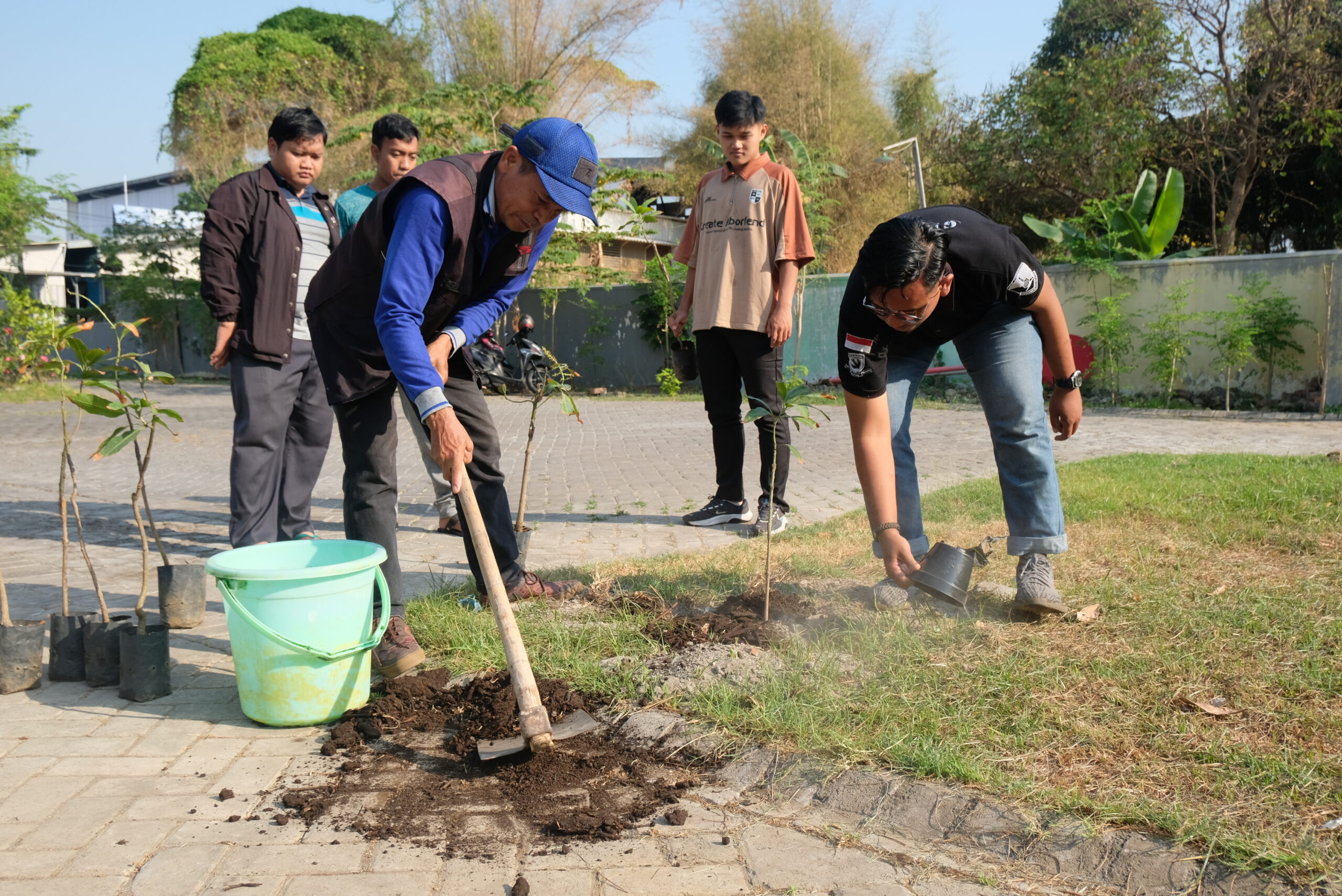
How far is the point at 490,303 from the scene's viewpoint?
3.84 m

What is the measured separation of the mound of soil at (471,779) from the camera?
8.27ft

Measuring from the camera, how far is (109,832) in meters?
2.48

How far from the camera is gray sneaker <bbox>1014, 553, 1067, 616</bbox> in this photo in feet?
11.6

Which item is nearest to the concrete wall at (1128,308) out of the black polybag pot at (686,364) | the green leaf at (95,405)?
the black polybag pot at (686,364)

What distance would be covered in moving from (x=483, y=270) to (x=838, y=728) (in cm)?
202

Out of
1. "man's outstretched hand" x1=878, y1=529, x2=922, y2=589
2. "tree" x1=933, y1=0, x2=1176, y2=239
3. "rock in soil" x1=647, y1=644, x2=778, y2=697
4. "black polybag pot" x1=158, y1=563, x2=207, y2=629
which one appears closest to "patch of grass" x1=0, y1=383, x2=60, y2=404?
"black polybag pot" x1=158, y1=563, x2=207, y2=629

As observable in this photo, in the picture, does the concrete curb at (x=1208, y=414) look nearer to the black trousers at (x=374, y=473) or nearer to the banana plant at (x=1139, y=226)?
the banana plant at (x=1139, y=226)

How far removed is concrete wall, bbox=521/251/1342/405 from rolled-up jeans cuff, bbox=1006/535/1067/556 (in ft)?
17.1

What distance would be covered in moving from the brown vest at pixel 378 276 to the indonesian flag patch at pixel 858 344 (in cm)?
120

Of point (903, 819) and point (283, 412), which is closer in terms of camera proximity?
point (903, 819)

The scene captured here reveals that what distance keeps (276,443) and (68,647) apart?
1373 millimetres

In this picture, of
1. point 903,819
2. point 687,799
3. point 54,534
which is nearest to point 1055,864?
point 903,819

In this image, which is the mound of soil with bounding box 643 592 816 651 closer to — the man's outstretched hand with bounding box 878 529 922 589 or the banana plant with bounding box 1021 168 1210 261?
the man's outstretched hand with bounding box 878 529 922 589

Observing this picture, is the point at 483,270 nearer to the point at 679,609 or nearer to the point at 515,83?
the point at 679,609
